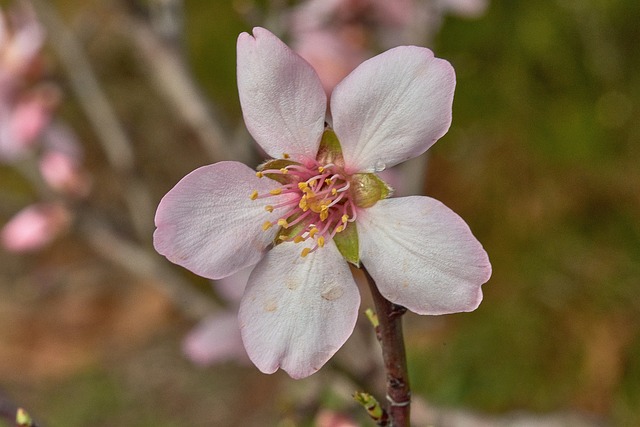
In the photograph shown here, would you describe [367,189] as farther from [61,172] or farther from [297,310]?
[61,172]

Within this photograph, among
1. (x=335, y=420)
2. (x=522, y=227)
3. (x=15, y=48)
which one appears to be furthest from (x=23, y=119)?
(x=522, y=227)

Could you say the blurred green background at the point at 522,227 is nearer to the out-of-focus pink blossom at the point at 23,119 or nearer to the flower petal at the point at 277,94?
the out-of-focus pink blossom at the point at 23,119

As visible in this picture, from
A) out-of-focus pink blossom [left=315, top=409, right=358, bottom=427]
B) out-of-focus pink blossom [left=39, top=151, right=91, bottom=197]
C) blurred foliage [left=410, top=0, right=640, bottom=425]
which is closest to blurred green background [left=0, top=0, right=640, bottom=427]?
blurred foliage [left=410, top=0, right=640, bottom=425]

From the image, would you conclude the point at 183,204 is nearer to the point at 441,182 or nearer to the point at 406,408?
the point at 406,408

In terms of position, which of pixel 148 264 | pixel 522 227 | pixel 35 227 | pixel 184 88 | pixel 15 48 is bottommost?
pixel 522 227

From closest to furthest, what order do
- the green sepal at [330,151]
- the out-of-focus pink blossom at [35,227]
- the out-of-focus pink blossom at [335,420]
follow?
1. the green sepal at [330,151]
2. the out-of-focus pink blossom at [335,420]
3. the out-of-focus pink blossom at [35,227]

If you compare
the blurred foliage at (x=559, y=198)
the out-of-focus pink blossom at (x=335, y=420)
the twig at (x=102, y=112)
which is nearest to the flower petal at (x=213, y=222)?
the out-of-focus pink blossom at (x=335, y=420)

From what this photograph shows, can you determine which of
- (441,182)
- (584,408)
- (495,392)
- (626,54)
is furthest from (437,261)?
(441,182)
